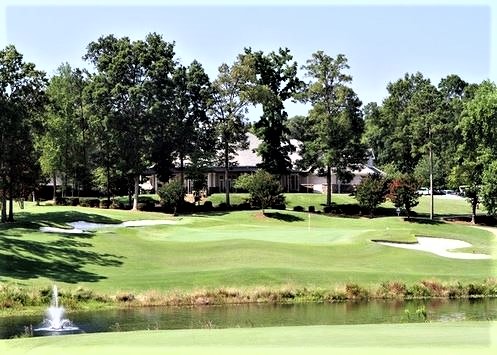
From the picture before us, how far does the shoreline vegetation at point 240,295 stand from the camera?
1207 inches

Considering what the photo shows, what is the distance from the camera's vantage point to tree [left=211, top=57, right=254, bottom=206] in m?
82.1

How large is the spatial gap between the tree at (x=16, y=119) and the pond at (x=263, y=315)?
28637mm

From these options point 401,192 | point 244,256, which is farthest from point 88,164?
point 244,256

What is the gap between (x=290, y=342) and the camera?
1686 cm

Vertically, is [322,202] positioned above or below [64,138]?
below

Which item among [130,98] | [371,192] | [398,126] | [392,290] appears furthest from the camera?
[398,126]

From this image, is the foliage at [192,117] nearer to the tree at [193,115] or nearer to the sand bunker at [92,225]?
the tree at [193,115]

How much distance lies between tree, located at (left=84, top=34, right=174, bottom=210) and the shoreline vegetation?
4518 cm

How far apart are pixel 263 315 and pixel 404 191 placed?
135 feet

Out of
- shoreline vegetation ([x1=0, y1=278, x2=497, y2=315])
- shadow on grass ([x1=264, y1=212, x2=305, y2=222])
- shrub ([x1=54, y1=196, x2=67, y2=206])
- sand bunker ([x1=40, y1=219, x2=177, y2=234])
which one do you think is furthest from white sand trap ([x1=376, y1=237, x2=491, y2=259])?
shrub ([x1=54, y1=196, x2=67, y2=206])

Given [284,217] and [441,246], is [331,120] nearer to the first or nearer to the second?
[284,217]

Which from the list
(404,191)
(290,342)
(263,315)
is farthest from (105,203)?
(290,342)

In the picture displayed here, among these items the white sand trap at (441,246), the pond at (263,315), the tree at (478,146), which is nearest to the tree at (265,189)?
the tree at (478,146)

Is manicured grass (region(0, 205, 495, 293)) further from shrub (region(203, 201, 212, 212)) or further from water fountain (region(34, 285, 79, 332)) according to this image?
shrub (region(203, 201, 212, 212))
